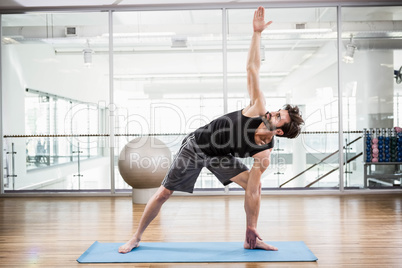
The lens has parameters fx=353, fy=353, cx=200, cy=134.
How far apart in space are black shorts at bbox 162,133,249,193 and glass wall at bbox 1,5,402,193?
2219 mm

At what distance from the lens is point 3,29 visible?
4.64 m

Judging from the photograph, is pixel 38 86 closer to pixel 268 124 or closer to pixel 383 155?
pixel 268 124

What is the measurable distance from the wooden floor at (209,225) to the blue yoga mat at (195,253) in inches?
2.6

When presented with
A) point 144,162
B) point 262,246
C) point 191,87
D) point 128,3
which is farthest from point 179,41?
point 262,246

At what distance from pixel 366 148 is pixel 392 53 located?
1.28 m

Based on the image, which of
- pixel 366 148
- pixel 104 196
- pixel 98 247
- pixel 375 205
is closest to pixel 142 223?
pixel 98 247

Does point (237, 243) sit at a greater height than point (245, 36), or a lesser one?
lesser

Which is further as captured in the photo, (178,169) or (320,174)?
(320,174)

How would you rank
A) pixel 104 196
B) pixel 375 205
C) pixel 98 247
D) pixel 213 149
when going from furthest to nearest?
pixel 104 196
pixel 375 205
pixel 98 247
pixel 213 149

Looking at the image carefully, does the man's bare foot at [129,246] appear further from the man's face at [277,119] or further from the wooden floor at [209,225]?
the man's face at [277,119]

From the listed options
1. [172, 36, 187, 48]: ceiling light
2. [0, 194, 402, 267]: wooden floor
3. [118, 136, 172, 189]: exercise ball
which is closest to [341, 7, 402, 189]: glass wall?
[0, 194, 402, 267]: wooden floor

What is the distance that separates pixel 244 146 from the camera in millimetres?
2135

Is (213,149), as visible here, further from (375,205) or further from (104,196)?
(104,196)

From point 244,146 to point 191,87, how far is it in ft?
8.53
